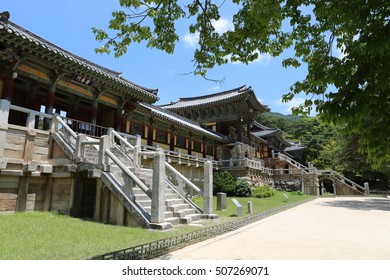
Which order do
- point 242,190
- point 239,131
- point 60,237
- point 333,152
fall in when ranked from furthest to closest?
1. point 239,131
2. point 333,152
3. point 242,190
4. point 60,237

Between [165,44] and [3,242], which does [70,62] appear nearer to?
[165,44]

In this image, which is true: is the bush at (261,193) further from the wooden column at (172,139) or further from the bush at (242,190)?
the wooden column at (172,139)

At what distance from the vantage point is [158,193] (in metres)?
8.70

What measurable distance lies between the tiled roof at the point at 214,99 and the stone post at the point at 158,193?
934 inches

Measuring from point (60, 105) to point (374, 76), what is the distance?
1563cm

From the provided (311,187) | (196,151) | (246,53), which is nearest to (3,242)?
(246,53)

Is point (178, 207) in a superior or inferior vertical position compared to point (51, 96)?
inferior

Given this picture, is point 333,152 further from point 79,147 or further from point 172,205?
point 79,147

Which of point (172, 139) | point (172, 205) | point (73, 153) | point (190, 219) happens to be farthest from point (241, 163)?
point (73, 153)

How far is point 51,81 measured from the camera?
1269 centimetres

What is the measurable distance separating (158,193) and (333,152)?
89.2 ft

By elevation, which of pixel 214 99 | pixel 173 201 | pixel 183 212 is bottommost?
pixel 183 212

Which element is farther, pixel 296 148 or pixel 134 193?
pixel 296 148

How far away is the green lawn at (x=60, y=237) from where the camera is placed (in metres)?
5.53
